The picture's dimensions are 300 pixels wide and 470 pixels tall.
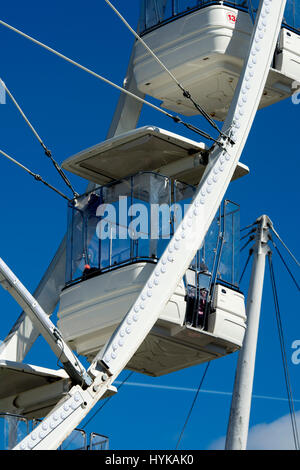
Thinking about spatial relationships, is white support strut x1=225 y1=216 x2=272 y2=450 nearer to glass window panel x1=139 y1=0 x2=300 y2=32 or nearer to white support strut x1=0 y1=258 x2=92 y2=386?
glass window panel x1=139 y1=0 x2=300 y2=32

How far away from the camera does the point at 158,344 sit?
19047 mm

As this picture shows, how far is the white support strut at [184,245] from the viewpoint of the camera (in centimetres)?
1686

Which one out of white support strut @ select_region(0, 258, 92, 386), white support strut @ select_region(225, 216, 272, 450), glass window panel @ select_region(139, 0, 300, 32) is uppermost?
glass window panel @ select_region(139, 0, 300, 32)

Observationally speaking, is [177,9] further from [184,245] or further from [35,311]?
[35,311]

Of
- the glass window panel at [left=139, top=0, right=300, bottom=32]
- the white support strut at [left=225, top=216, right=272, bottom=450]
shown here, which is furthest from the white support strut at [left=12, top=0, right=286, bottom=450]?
the white support strut at [left=225, top=216, right=272, bottom=450]

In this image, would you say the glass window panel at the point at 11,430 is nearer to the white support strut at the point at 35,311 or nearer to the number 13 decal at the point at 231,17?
the white support strut at the point at 35,311

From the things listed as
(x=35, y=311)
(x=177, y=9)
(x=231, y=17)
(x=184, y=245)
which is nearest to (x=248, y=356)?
(x=184, y=245)

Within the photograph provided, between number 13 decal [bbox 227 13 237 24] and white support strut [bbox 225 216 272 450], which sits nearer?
number 13 decal [bbox 227 13 237 24]

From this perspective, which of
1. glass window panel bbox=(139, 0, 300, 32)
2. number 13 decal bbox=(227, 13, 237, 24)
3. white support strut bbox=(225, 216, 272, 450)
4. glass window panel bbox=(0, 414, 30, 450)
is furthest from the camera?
white support strut bbox=(225, 216, 272, 450)

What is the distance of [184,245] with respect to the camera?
18.4 metres

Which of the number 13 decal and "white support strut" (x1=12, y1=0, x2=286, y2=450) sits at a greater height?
the number 13 decal

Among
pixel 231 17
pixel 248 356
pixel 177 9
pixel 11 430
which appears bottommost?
pixel 11 430

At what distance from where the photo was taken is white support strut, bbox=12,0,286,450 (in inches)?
664
